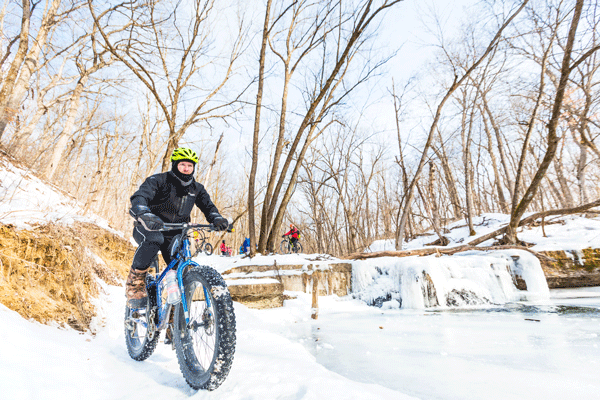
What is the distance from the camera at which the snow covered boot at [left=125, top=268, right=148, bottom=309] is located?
2.63 metres

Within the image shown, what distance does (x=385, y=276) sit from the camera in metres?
7.19

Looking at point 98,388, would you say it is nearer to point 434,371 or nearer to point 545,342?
point 434,371

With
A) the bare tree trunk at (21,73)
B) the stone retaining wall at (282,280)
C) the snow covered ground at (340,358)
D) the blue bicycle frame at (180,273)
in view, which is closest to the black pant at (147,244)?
the blue bicycle frame at (180,273)

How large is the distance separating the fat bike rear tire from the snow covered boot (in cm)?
6

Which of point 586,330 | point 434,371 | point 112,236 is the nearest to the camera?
point 434,371

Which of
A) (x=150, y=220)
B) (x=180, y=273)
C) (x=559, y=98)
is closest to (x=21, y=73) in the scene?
(x=150, y=220)

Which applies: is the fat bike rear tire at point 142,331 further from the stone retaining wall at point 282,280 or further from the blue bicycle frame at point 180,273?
the stone retaining wall at point 282,280

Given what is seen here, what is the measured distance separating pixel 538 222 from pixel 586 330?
28.8 feet

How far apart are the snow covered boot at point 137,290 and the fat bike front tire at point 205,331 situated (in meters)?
0.69

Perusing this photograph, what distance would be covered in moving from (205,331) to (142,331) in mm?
1162

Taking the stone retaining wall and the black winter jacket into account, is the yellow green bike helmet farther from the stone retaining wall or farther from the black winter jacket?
the stone retaining wall

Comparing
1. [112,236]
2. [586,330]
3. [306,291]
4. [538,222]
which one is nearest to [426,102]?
[538,222]

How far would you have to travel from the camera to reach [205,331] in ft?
6.45

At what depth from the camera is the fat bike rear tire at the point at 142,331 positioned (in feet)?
8.11
